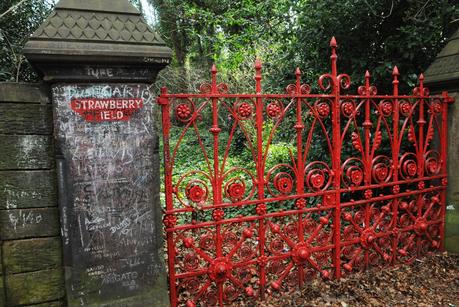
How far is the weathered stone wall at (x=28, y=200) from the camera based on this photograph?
2297 millimetres

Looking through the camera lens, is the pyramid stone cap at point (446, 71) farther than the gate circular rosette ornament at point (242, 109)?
Yes

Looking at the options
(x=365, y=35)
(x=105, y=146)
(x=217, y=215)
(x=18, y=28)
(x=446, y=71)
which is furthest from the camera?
(x=365, y=35)

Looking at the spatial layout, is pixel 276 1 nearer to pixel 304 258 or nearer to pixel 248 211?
pixel 248 211

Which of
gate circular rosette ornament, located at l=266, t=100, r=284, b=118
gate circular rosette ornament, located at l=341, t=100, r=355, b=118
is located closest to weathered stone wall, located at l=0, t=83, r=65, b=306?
gate circular rosette ornament, located at l=266, t=100, r=284, b=118

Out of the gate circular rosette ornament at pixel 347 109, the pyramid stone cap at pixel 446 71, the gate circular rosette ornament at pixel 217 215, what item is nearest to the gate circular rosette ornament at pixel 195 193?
the gate circular rosette ornament at pixel 217 215

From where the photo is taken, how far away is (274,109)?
10.2 feet

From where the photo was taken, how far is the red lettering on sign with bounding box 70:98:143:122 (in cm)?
237

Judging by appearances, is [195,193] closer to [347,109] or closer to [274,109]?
[274,109]

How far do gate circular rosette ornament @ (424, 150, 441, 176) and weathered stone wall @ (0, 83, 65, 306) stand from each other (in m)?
3.79

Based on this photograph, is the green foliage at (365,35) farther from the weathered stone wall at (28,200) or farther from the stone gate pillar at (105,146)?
the weathered stone wall at (28,200)

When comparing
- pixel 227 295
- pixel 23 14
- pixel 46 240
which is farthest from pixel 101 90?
pixel 23 14

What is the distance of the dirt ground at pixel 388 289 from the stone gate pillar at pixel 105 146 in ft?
4.51

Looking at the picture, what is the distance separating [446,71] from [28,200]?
429cm

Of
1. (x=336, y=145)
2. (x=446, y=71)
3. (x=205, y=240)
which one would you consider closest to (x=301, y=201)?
(x=336, y=145)
